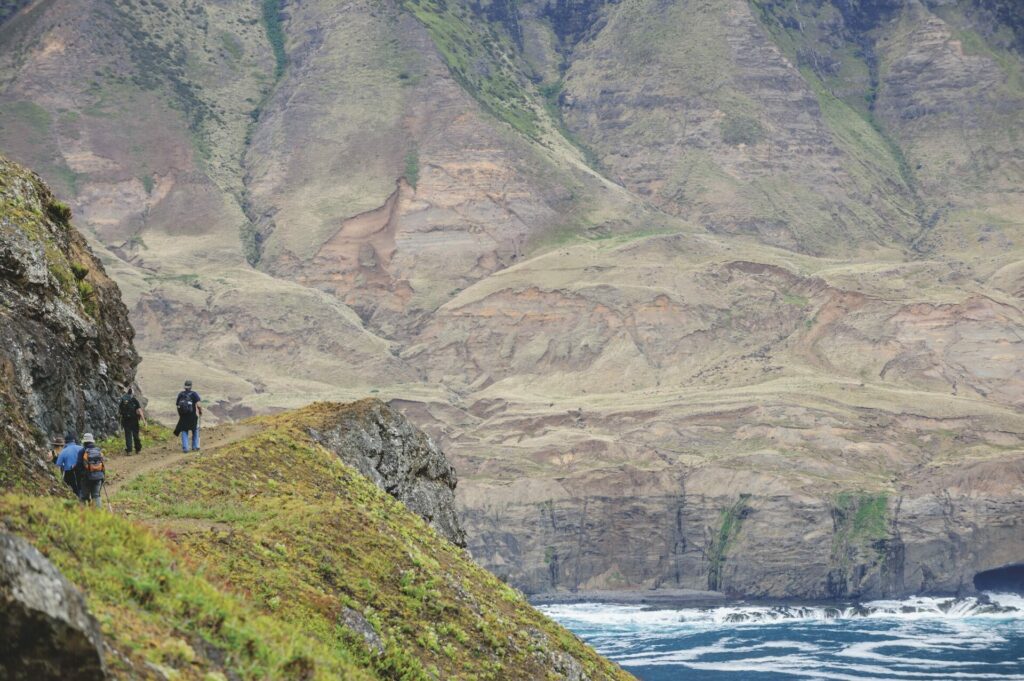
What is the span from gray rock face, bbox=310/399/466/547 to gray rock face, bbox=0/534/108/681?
86.3ft

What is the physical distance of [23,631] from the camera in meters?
17.4

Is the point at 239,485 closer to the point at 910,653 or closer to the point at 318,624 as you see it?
the point at 318,624

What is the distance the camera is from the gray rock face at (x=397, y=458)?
152 feet

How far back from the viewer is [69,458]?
3152 cm

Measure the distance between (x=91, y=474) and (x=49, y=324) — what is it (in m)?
9.38

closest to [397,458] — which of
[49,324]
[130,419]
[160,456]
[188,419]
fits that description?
[188,419]

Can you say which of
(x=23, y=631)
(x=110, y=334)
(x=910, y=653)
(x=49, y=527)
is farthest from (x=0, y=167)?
(x=910, y=653)

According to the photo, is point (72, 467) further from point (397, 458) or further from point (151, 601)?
point (397, 458)

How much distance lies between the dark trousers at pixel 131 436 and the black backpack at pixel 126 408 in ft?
0.79

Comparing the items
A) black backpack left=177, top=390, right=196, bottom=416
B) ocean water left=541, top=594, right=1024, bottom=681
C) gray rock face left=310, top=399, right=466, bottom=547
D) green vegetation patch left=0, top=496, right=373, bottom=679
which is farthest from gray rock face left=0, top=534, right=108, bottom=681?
ocean water left=541, top=594, right=1024, bottom=681

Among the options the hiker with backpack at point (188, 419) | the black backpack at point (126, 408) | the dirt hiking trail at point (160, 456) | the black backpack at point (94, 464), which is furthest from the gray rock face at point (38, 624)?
the hiker with backpack at point (188, 419)

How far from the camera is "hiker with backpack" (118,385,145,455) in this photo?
1654 inches

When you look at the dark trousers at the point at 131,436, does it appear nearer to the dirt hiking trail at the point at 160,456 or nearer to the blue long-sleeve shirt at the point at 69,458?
the dirt hiking trail at the point at 160,456

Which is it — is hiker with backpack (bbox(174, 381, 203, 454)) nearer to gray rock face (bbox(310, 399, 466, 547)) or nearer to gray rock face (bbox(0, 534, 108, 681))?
gray rock face (bbox(310, 399, 466, 547))
